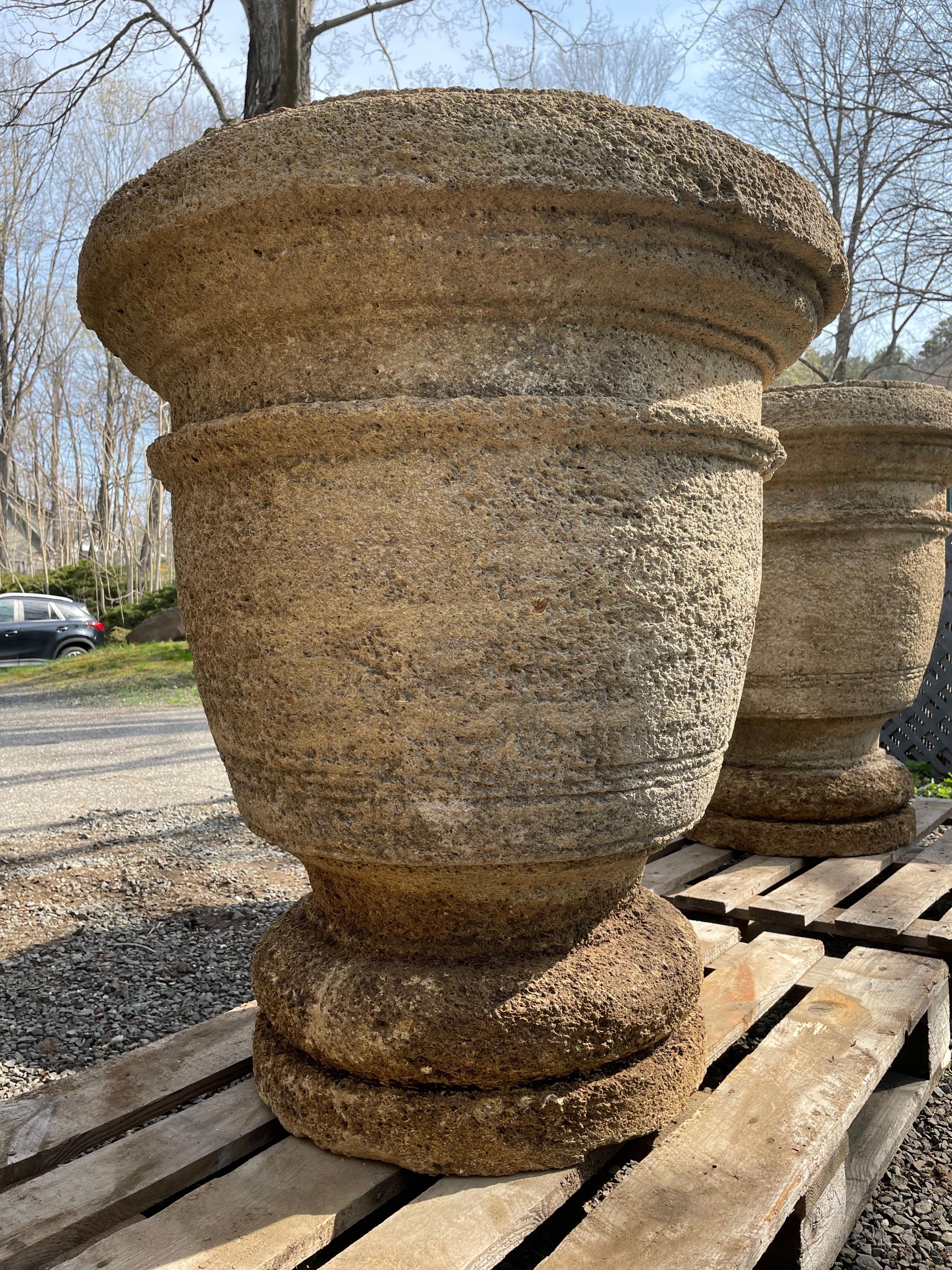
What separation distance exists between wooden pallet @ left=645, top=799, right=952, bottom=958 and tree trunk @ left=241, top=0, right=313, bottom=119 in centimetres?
373

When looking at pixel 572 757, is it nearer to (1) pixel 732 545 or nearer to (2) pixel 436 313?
(1) pixel 732 545

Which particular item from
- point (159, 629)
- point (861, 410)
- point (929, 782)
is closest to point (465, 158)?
point (861, 410)

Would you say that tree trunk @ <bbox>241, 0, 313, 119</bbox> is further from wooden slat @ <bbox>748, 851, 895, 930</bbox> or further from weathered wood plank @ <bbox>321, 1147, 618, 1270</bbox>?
weathered wood plank @ <bbox>321, 1147, 618, 1270</bbox>

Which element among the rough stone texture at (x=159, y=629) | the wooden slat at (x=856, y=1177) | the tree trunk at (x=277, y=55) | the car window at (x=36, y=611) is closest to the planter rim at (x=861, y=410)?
the wooden slat at (x=856, y=1177)

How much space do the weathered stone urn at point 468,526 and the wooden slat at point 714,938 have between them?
67 cm

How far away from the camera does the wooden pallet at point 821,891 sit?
100 inches

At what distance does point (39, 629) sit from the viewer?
547 inches

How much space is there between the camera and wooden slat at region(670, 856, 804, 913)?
8.82ft

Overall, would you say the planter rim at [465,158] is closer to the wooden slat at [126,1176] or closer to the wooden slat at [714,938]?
the wooden slat at [126,1176]

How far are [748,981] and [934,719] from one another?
3655 mm

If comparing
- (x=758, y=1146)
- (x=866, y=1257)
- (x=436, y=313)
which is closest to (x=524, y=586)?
(x=436, y=313)

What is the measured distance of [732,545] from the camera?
160 centimetres

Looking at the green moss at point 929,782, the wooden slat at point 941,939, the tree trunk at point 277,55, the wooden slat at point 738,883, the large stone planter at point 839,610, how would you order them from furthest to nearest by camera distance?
1. the green moss at point 929,782
2. the tree trunk at point 277,55
3. the large stone planter at point 839,610
4. the wooden slat at point 738,883
5. the wooden slat at point 941,939

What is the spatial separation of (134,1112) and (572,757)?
1051mm
